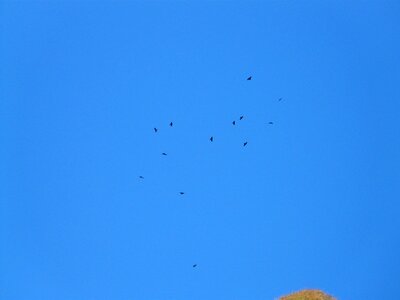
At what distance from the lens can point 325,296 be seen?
22594mm

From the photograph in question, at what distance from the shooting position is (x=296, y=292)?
23188mm

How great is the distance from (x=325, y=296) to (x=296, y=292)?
1.48 m
